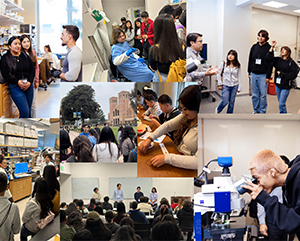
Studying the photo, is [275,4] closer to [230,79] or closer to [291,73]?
[291,73]

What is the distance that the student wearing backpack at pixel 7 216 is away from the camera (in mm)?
2627

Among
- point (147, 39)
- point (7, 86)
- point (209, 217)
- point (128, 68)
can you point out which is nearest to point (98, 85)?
point (128, 68)

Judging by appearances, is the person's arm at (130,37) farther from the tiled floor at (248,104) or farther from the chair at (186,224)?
the chair at (186,224)

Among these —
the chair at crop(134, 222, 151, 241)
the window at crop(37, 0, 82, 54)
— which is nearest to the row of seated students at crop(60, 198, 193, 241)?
the chair at crop(134, 222, 151, 241)

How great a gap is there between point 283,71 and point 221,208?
1.58m

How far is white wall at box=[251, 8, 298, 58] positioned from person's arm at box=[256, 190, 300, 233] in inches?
57.1

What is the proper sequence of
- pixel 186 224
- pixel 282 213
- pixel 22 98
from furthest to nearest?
pixel 22 98, pixel 186 224, pixel 282 213

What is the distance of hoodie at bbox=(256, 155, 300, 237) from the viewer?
2436mm

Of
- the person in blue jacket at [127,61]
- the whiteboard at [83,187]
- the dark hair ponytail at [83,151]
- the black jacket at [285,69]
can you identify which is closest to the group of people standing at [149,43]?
the person in blue jacket at [127,61]

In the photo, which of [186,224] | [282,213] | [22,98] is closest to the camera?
[282,213]

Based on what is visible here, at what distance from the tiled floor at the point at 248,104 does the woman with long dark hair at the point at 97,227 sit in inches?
62.3

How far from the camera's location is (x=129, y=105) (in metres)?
2.65

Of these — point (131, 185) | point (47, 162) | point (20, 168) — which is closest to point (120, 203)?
point (131, 185)

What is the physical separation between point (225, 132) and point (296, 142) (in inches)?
32.0
